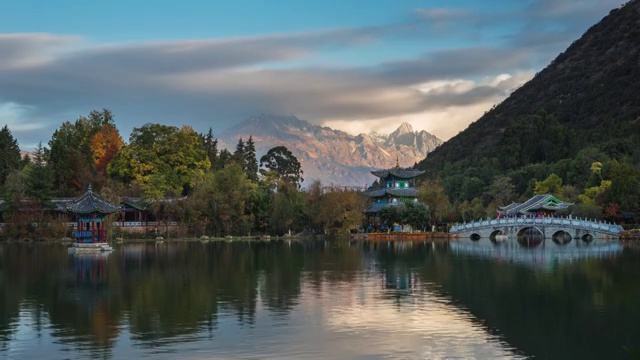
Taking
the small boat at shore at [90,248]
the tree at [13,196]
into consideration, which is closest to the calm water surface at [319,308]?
the small boat at shore at [90,248]

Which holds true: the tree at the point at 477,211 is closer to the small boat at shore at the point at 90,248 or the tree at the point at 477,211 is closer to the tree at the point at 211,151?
the tree at the point at 211,151

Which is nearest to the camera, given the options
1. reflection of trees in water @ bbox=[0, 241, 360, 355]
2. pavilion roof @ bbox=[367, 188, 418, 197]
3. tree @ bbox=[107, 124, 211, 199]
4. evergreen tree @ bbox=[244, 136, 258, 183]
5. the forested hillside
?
reflection of trees in water @ bbox=[0, 241, 360, 355]

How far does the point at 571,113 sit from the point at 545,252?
104712 millimetres

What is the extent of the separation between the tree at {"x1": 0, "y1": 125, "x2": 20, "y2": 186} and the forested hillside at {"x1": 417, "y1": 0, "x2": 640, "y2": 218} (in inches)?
2247

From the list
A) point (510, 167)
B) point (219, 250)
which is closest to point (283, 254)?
point (219, 250)

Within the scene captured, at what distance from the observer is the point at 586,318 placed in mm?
24922

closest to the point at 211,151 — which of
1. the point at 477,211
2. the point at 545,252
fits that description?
the point at 477,211

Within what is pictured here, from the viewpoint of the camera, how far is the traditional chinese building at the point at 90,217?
5712 centimetres

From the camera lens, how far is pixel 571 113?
503 feet

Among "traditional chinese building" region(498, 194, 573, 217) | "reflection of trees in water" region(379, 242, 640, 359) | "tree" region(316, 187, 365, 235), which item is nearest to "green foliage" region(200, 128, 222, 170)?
"tree" region(316, 187, 365, 235)

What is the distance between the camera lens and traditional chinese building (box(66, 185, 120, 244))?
57125 millimetres

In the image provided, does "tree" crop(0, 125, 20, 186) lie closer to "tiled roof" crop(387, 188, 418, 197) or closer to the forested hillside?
"tiled roof" crop(387, 188, 418, 197)

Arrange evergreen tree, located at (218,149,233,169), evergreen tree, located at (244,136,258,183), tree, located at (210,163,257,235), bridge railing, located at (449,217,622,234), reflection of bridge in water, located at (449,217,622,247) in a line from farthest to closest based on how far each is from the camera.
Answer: evergreen tree, located at (218,149,233,169)
evergreen tree, located at (244,136,258,183)
tree, located at (210,163,257,235)
reflection of bridge in water, located at (449,217,622,247)
bridge railing, located at (449,217,622,234)

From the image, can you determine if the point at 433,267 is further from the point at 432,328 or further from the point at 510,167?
the point at 510,167
